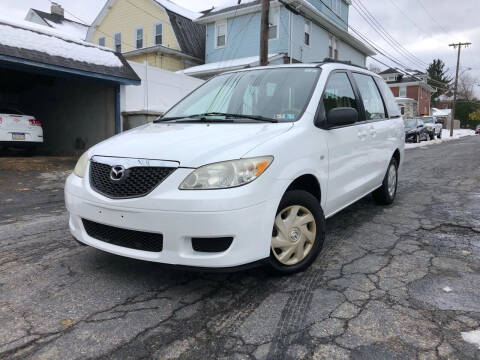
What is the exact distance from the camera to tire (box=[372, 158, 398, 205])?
217 inches

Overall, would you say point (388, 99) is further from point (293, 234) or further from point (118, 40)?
point (118, 40)

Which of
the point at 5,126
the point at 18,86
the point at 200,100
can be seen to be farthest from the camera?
the point at 18,86

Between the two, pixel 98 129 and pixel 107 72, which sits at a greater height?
pixel 107 72

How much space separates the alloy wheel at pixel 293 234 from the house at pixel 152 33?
2183cm

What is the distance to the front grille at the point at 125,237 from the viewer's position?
277 cm

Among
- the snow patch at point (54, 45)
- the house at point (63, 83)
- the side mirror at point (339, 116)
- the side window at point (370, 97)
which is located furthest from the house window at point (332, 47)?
the side mirror at point (339, 116)

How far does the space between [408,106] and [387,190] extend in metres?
46.0

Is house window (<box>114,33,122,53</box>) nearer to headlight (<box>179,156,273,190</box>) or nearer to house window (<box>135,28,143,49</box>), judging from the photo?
house window (<box>135,28,143,49</box>)

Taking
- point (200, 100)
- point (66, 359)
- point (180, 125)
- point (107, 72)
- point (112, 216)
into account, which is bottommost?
point (66, 359)

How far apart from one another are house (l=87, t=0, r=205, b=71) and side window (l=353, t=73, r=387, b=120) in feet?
65.0

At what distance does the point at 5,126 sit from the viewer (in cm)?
1036

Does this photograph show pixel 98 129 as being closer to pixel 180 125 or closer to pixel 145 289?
pixel 180 125

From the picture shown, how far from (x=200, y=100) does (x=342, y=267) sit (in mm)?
2235

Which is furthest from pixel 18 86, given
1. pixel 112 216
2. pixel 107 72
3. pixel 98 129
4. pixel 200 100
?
pixel 112 216
